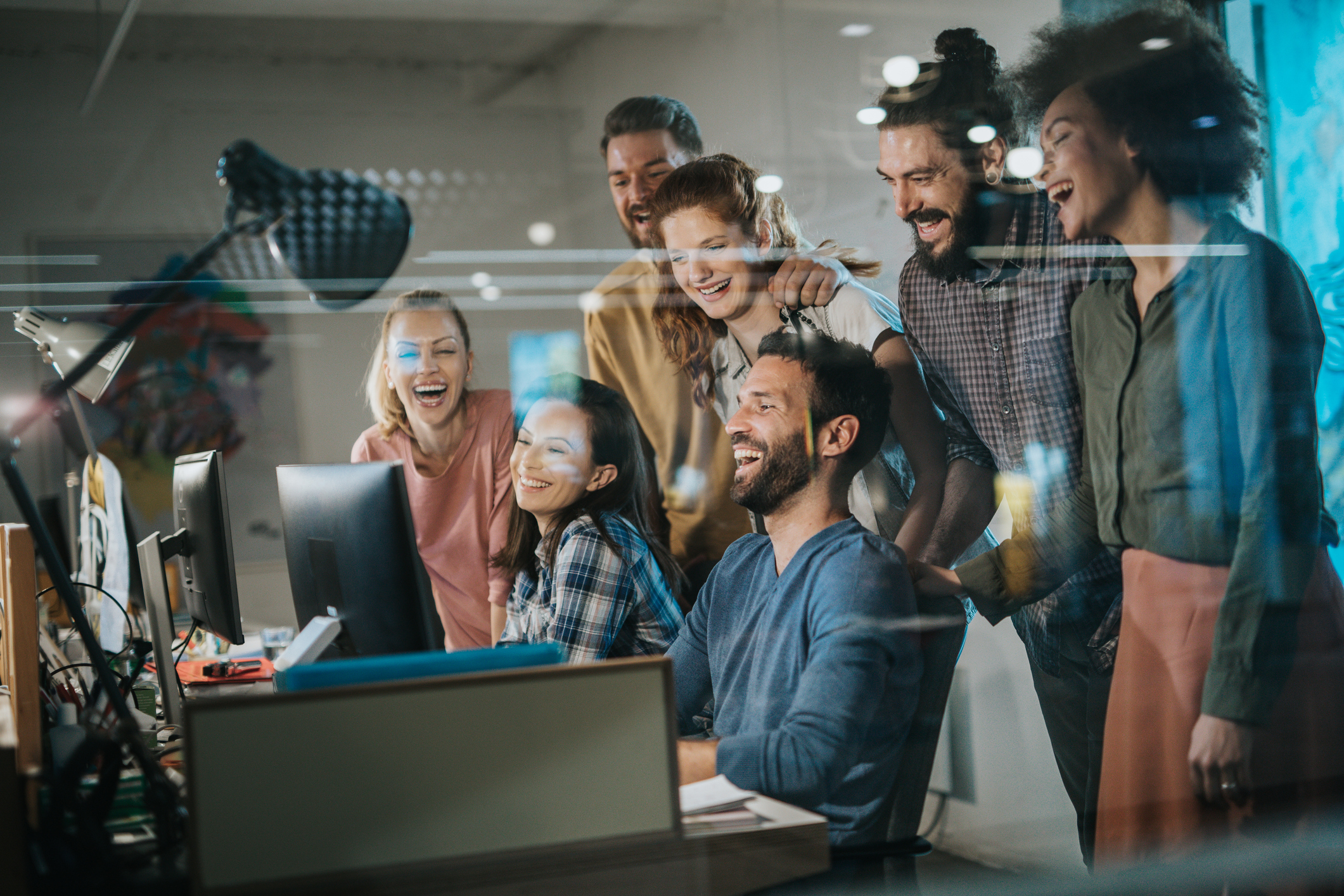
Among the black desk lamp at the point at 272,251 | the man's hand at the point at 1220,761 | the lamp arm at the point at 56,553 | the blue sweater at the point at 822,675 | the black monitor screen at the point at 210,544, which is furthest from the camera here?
the man's hand at the point at 1220,761

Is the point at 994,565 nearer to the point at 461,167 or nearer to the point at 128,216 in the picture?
the point at 461,167

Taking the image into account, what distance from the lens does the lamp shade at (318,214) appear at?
168 cm

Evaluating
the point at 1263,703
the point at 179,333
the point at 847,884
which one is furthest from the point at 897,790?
the point at 179,333

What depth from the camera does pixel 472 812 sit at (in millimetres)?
1296

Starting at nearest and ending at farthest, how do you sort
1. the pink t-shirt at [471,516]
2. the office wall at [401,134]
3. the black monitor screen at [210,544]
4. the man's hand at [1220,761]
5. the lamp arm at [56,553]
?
the lamp arm at [56,553], the black monitor screen at [210,544], the man's hand at [1220,761], the office wall at [401,134], the pink t-shirt at [471,516]

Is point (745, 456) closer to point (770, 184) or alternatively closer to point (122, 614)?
point (770, 184)

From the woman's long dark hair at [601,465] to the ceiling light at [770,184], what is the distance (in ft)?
2.21

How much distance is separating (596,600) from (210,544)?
103 cm

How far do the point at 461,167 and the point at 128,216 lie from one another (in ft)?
3.07

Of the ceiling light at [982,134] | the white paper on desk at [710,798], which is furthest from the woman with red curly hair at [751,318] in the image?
the white paper on desk at [710,798]

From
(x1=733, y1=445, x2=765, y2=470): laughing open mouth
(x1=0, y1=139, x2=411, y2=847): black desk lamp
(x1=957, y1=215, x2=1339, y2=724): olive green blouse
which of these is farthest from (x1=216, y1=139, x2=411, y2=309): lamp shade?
(x1=957, y1=215, x2=1339, y2=724): olive green blouse

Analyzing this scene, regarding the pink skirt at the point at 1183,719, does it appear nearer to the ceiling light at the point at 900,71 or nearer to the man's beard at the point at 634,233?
the ceiling light at the point at 900,71

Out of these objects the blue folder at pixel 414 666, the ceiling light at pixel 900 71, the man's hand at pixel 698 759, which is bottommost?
the man's hand at pixel 698 759

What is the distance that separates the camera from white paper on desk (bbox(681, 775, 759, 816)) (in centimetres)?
152
